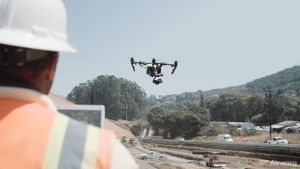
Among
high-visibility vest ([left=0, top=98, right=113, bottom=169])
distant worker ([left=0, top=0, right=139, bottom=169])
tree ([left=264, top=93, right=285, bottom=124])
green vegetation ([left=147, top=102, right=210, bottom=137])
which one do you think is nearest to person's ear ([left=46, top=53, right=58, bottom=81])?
distant worker ([left=0, top=0, right=139, bottom=169])

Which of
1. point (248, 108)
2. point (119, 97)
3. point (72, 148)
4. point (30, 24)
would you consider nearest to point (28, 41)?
point (30, 24)

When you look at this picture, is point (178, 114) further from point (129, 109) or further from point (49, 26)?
point (49, 26)

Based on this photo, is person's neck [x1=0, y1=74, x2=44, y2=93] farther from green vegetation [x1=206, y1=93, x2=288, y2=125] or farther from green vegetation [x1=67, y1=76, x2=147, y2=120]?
green vegetation [x1=67, y1=76, x2=147, y2=120]

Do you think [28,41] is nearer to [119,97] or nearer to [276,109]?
[276,109]

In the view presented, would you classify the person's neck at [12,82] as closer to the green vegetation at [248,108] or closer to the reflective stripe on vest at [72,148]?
the reflective stripe on vest at [72,148]

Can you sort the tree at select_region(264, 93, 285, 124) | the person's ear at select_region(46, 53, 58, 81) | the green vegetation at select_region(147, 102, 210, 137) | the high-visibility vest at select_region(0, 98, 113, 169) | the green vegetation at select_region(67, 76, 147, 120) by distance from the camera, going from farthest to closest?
the green vegetation at select_region(67, 76, 147, 120) → the tree at select_region(264, 93, 285, 124) → the green vegetation at select_region(147, 102, 210, 137) → the person's ear at select_region(46, 53, 58, 81) → the high-visibility vest at select_region(0, 98, 113, 169)

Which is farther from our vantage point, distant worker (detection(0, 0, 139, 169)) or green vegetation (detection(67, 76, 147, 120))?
green vegetation (detection(67, 76, 147, 120))
